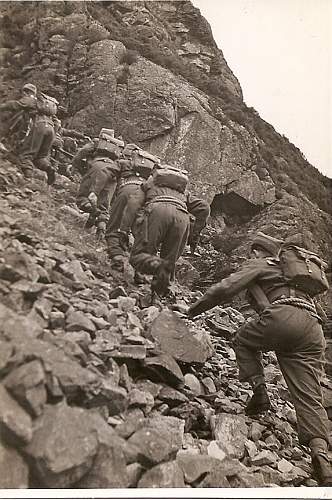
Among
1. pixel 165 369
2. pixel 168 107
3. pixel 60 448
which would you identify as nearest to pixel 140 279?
pixel 165 369

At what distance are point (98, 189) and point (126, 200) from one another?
30cm

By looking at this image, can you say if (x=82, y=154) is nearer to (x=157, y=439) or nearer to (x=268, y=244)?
(x=268, y=244)

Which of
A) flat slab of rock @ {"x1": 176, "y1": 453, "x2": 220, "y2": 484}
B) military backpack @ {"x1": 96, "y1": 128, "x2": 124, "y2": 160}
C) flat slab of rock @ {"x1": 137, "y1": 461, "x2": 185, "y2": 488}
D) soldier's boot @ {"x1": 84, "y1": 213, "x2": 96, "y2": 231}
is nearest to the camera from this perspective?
flat slab of rock @ {"x1": 137, "y1": 461, "x2": 185, "y2": 488}

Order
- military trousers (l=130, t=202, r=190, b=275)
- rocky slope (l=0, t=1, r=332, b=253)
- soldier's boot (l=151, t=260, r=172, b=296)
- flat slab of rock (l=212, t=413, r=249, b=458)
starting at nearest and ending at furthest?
flat slab of rock (l=212, t=413, r=249, b=458), soldier's boot (l=151, t=260, r=172, b=296), military trousers (l=130, t=202, r=190, b=275), rocky slope (l=0, t=1, r=332, b=253)

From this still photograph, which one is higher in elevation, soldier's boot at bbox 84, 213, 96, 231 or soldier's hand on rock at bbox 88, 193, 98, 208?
soldier's hand on rock at bbox 88, 193, 98, 208

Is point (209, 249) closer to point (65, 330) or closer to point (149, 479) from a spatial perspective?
point (65, 330)

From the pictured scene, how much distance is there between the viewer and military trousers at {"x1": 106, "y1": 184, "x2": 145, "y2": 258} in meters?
4.73

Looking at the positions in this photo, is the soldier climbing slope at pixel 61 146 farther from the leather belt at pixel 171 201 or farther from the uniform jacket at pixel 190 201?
the leather belt at pixel 171 201

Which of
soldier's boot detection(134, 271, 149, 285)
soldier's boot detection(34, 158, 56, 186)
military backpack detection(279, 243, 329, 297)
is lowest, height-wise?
soldier's boot detection(134, 271, 149, 285)

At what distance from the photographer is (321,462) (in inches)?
144

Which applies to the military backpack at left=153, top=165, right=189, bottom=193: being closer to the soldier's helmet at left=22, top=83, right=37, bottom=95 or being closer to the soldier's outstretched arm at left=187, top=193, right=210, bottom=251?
the soldier's outstretched arm at left=187, top=193, right=210, bottom=251

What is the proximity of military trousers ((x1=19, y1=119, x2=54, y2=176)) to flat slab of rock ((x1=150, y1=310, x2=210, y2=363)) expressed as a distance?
1.77 metres

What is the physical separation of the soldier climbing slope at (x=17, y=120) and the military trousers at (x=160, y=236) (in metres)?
1.31

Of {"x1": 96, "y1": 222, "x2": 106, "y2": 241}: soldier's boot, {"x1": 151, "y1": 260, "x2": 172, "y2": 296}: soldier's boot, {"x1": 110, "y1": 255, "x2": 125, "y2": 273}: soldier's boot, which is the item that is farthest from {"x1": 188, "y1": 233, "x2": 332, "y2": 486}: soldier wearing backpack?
{"x1": 96, "y1": 222, "x2": 106, "y2": 241}: soldier's boot
